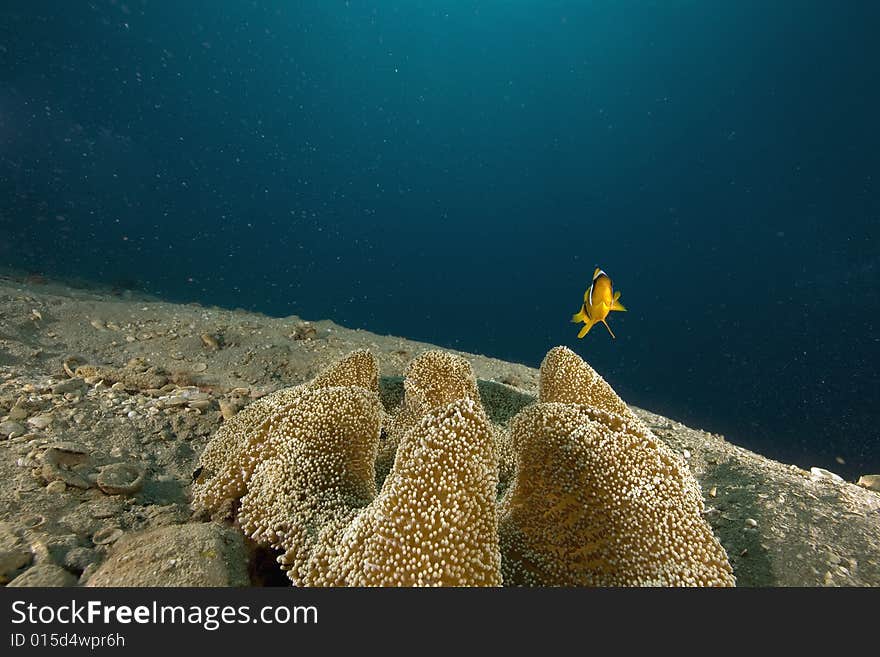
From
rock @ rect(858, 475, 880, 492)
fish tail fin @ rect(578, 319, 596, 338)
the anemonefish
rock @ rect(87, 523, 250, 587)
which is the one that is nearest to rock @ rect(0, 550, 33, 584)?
rock @ rect(87, 523, 250, 587)

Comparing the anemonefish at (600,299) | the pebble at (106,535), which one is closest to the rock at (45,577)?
the pebble at (106,535)

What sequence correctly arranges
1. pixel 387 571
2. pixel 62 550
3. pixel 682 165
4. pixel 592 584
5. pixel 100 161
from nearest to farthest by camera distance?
pixel 387 571
pixel 592 584
pixel 62 550
pixel 100 161
pixel 682 165

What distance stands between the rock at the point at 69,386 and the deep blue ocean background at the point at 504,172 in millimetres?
15623

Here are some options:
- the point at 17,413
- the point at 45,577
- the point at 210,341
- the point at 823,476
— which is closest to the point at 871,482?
the point at 823,476

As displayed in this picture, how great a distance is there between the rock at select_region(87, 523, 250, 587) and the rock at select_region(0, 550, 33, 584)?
260mm

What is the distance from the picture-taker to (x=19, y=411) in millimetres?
2547

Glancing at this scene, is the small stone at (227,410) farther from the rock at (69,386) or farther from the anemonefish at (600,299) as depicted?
the anemonefish at (600,299)

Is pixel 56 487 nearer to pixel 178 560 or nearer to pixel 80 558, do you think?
pixel 80 558

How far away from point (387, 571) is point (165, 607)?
0.71m

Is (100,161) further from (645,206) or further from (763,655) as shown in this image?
(645,206)

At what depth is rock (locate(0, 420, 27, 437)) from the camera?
237 cm

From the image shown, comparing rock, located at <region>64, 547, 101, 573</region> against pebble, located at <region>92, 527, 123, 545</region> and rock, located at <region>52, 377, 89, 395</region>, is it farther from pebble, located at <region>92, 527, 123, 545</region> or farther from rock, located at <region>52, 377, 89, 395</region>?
rock, located at <region>52, 377, 89, 395</region>

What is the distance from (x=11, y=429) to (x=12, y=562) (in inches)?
46.8

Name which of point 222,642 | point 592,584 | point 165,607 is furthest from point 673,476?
point 165,607
